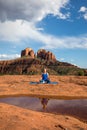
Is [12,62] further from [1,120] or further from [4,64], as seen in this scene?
[1,120]

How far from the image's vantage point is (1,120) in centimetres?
769

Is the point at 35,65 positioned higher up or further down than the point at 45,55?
further down

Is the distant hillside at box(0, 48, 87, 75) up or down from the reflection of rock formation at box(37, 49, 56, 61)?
down

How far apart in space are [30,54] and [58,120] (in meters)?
107

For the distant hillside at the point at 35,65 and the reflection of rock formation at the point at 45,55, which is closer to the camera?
the distant hillside at the point at 35,65

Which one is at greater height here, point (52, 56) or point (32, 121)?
point (52, 56)

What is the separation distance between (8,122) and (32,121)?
2.50ft

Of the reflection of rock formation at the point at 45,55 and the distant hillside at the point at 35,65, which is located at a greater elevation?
the reflection of rock formation at the point at 45,55

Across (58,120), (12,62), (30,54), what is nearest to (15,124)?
(58,120)

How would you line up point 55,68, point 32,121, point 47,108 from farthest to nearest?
point 55,68, point 47,108, point 32,121

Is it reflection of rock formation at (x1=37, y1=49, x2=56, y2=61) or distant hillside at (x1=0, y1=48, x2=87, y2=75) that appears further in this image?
reflection of rock formation at (x1=37, y1=49, x2=56, y2=61)

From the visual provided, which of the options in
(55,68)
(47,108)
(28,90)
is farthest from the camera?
(55,68)

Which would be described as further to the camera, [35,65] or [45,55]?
[45,55]

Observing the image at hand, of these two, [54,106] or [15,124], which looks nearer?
[15,124]
